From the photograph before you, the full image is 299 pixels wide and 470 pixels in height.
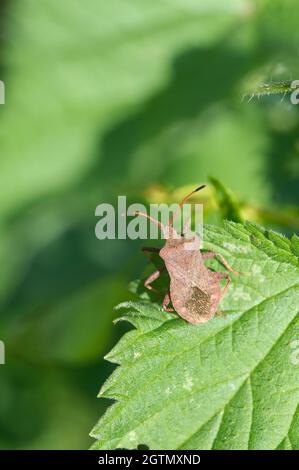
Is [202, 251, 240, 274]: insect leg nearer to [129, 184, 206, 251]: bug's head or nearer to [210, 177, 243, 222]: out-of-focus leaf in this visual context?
[129, 184, 206, 251]: bug's head

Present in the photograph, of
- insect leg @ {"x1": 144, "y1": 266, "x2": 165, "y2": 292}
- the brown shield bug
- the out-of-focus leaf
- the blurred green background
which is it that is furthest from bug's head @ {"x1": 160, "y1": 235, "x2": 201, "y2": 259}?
the blurred green background

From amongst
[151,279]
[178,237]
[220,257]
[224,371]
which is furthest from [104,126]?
[224,371]

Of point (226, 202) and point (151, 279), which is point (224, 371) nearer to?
point (151, 279)

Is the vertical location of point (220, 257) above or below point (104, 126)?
below

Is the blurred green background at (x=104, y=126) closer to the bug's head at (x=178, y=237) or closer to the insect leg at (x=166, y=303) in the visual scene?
the bug's head at (x=178, y=237)

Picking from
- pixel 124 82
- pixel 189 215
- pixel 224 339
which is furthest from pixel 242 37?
pixel 224 339

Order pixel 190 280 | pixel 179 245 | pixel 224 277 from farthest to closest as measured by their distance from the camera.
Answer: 1. pixel 179 245
2. pixel 190 280
3. pixel 224 277

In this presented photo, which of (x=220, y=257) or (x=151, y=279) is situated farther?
(x=151, y=279)

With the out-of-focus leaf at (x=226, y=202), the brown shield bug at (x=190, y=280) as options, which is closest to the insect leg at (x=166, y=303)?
the brown shield bug at (x=190, y=280)

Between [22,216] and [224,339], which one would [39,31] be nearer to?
[22,216]
